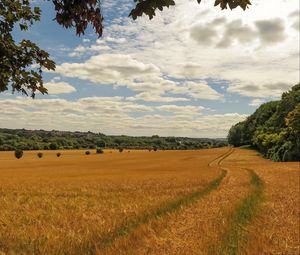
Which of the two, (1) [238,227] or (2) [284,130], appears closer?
(1) [238,227]

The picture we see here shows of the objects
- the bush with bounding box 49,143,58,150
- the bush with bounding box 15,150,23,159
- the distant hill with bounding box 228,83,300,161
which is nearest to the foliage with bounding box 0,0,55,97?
the distant hill with bounding box 228,83,300,161

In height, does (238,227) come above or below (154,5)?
below

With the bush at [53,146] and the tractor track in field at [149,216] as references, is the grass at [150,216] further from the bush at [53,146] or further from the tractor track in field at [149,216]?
the bush at [53,146]

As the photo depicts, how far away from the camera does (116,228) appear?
1332 centimetres

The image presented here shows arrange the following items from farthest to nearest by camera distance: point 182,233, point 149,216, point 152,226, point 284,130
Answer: point 284,130 → point 149,216 → point 152,226 → point 182,233

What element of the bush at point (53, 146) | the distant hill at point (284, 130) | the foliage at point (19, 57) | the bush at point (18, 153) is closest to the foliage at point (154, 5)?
the foliage at point (19, 57)

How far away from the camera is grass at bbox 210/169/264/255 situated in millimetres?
10453

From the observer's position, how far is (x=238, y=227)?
1341 cm

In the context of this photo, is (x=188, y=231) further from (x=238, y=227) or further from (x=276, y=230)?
(x=276, y=230)

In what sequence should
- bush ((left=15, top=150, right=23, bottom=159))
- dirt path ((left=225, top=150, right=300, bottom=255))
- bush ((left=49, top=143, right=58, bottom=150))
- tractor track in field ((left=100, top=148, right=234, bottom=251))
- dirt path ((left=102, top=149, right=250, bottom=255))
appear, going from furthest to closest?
bush ((left=49, top=143, right=58, bottom=150)), bush ((left=15, top=150, right=23, bottom=159)), tractor track in field ((left=100, top=148, right=234, bottom=251)), dirt path ((left=225, top=150, right=300, bottom=255)), dirt path ((left=102, top=149, right=250, bottom=255))

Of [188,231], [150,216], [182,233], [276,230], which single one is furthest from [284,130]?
[182,233]

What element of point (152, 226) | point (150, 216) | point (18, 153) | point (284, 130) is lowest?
point (18, 153)

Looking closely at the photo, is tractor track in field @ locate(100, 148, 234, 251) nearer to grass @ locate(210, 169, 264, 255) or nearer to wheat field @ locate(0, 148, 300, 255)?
wheat field @ locate(0, 148, 300, 255)

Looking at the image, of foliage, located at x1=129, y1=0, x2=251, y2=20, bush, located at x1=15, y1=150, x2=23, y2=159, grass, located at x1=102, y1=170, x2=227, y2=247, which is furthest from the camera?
bush, located at x1=15, y1=150, x2=23, y2=159
